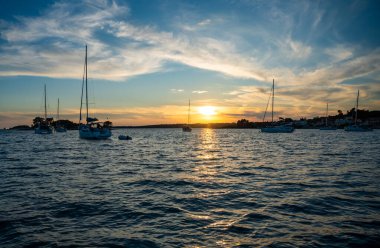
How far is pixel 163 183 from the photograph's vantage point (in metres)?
16.9

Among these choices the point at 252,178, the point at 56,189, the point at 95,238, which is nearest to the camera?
the point at 95,238

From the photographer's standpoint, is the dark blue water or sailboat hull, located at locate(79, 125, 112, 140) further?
sailboat hull, located at locate(79, 125, 112, 140)

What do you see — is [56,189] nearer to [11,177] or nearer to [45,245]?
[11,177]

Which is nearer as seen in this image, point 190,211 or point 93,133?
point 190,211

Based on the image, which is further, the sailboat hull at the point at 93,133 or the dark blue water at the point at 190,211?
the sailboat hull at the point at 93,133

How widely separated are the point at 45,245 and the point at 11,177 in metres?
13.9

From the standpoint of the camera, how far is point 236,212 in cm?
1070

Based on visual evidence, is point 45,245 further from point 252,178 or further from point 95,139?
point 95,139

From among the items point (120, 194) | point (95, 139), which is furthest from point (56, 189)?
point (95, 139)

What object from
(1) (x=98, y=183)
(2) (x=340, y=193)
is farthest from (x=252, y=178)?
(1) (x=98, y=183)

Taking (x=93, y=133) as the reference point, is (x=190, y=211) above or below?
below

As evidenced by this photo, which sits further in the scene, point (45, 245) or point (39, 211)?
point (39, 211)

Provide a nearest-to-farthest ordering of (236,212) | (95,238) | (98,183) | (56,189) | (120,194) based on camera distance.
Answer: (95,238) → (236,212) → (120,194) → (56,189) → (98,183)

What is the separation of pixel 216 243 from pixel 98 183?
11077 mm
